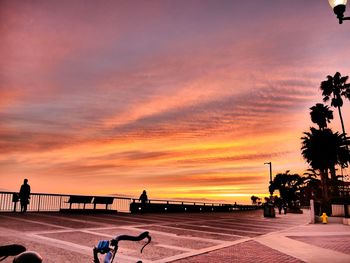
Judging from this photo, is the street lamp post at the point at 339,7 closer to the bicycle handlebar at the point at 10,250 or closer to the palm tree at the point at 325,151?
the bicycle handlebar at the point at 10,250

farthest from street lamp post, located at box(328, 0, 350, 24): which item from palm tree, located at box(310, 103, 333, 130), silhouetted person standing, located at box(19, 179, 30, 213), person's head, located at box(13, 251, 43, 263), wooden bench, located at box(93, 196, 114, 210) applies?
palm tree, located at box(310, 103, 333, 130)

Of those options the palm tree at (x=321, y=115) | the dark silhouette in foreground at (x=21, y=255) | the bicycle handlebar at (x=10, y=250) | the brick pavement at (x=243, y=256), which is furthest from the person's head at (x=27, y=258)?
the palm tree at (x=321, y=115)

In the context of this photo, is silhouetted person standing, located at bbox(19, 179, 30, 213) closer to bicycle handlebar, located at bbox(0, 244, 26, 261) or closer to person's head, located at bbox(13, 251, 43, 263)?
bicycle handlebar, located at bbox(0, 244, 26, 261)

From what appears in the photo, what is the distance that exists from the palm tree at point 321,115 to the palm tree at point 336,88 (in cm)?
146

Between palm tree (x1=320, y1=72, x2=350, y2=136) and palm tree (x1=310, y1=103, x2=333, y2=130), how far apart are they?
1.46m

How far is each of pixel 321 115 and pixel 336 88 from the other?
14.8 ft

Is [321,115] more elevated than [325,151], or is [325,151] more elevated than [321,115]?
[321,115]

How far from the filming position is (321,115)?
49594 mm

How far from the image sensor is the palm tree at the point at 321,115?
163 feet

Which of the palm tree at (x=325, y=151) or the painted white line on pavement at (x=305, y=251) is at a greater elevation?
the palm tree at (x=325, y=151)

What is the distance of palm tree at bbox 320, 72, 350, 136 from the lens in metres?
47.1

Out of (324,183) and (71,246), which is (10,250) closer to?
(71,246)

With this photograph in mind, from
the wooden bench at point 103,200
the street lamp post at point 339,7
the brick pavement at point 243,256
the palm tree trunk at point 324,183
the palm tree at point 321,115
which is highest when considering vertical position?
the palm tree at point 321,115

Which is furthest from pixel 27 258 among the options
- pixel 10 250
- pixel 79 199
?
pixel 79 199
